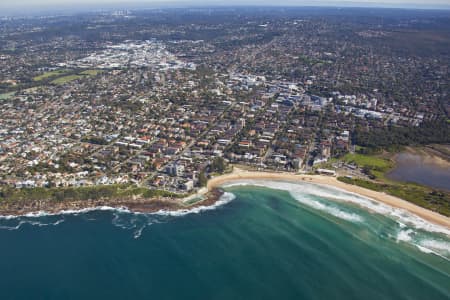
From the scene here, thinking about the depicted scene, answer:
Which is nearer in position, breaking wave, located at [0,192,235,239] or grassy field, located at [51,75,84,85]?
breaking wave, located at [0,192,235,239]

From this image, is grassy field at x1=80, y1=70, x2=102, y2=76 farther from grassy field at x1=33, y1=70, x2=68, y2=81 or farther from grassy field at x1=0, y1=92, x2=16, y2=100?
grassy field at x1=0, y1=92, x2=16, y2=100

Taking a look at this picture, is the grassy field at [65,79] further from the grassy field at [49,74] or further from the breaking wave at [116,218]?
the breaking wave at [116,218]

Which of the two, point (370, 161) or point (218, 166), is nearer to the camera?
point (218, 166)

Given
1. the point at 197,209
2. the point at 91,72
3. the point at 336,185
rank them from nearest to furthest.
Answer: the point at 197,209 → the point at 336,185 → the point at 91,72

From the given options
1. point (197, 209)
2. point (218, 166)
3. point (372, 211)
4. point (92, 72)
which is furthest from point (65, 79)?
point (372, 211)

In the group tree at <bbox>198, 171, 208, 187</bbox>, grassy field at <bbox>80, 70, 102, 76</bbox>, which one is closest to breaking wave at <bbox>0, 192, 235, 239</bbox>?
tree at <bbox>198, 171, 208, 187</bbox>

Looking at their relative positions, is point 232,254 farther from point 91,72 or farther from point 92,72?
point 91,72
